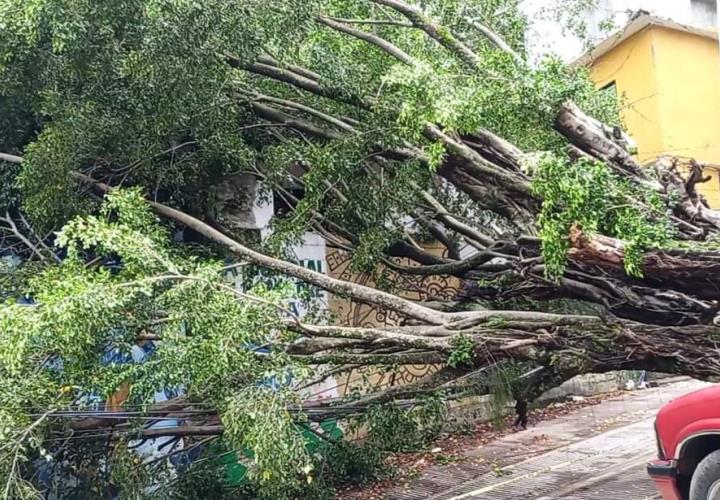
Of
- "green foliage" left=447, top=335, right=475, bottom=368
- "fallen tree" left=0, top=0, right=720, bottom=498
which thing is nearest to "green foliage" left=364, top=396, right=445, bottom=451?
"fallen tree" left=0, top=0, right=720, bottom=498

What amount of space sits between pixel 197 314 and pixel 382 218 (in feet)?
13.0

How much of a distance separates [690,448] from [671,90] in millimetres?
12731

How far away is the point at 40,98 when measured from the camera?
762 centimetres

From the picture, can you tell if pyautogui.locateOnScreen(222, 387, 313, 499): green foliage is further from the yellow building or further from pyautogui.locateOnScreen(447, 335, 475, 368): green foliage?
the yellow building

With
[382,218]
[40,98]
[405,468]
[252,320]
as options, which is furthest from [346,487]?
[40,98]

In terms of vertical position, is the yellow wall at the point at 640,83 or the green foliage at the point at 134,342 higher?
the yellow wall at the point at 640,83

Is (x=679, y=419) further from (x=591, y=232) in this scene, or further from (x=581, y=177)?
(x=581, y=177)

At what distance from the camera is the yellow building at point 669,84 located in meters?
15.8

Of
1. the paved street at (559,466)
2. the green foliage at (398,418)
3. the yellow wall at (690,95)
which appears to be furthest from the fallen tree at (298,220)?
the yellow wall at (690,95)

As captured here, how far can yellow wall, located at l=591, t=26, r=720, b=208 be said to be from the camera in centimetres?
1585

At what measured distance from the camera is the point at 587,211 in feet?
19.1

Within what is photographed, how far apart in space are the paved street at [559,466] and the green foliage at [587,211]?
11.5 feet

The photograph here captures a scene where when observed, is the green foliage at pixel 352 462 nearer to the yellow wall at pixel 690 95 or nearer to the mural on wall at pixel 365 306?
the mural on wall at pixel 365 306

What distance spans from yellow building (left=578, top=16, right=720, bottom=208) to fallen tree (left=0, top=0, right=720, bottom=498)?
305 inches
